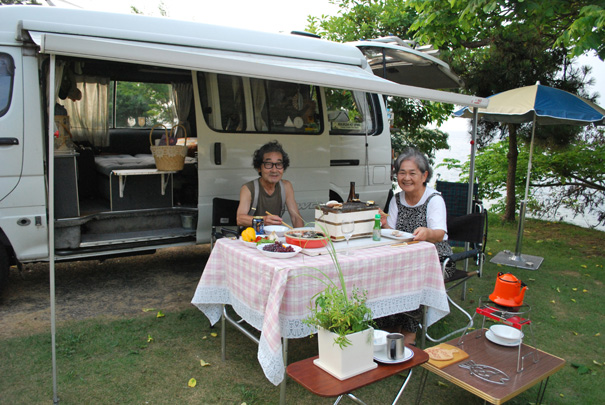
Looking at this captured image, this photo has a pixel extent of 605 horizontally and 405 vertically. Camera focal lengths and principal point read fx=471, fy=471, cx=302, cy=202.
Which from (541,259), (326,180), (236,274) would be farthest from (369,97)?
(236,274)

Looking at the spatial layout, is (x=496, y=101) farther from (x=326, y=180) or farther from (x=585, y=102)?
(x=326, y=180)

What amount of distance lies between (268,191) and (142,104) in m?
2.79

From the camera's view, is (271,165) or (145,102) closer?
(271,165)

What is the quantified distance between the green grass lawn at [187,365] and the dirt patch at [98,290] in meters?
0.25

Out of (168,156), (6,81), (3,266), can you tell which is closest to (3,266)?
(3,266)

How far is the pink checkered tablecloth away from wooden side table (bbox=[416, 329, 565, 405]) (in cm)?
42

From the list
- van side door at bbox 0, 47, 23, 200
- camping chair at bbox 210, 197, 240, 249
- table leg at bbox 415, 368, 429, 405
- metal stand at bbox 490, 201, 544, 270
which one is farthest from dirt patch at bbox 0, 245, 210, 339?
metal stand at bbox 490, 201, 544, 270

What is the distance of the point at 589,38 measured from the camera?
489cm

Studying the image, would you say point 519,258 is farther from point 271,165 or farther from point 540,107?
point 271,165

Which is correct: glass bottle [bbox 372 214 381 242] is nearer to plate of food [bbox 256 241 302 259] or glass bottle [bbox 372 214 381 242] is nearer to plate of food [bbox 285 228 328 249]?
plate of food [bbox 285 228 328 249]

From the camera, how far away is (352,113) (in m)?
5.62

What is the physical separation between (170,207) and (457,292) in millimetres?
3036

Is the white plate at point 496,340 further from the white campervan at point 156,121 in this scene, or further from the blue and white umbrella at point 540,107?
the blue and white umbrella at point 540,107

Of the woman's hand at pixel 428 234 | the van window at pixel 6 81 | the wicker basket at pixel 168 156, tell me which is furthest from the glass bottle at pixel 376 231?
the van window at pixel 6 81
